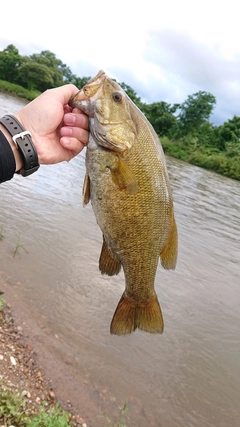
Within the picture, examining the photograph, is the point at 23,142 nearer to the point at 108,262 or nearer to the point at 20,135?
the point at 20,135

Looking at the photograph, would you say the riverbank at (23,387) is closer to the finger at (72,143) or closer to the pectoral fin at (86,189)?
the pectoral fin at (86,189)

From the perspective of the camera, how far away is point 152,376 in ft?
17.0

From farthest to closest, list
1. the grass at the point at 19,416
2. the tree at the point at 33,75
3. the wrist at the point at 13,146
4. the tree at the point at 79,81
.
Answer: the tree at the point at 79,81, the tree at the point at 33,75, the grass at the point at 19,416, the wrist at the point at 13,146

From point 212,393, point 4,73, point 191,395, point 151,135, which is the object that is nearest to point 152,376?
point 191,395

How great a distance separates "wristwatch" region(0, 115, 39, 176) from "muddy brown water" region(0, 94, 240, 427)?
3.00 meters

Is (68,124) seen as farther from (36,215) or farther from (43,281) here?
(36,215)

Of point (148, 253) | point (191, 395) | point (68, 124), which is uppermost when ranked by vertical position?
point (68, 124)

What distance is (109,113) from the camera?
2.25 m

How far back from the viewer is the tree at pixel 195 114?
65938 mm

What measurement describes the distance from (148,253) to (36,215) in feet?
23.3

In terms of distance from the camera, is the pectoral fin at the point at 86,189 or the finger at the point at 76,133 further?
the finger at the point at 76,133

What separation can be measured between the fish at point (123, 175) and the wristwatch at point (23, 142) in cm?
44

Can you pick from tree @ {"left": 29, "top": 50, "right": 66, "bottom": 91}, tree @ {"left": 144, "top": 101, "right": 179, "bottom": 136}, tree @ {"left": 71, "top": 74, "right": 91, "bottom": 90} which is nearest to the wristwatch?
tree @ {"left": 144, "top": 101, "right": 179, "bottom": 136}

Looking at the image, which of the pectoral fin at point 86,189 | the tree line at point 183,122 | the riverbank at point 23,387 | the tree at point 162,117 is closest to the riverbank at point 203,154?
the tree line at point 183,122
